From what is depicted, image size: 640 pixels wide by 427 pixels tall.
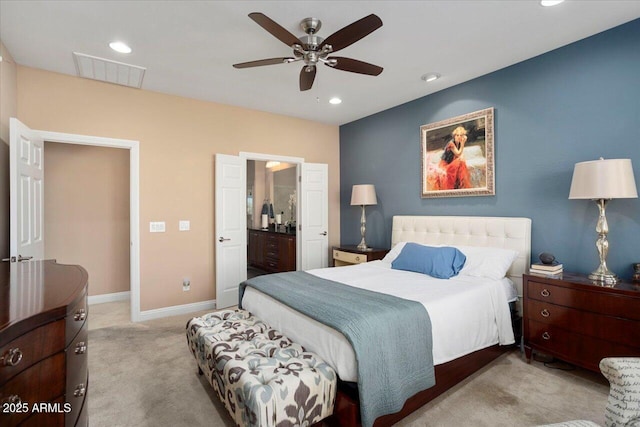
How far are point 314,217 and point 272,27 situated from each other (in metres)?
3.34

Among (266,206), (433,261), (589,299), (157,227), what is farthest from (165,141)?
(589,299)

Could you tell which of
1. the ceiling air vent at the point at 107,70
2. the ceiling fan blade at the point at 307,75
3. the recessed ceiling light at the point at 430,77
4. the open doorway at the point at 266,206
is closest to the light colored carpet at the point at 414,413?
the ceiling fan blade at the point at 307,75

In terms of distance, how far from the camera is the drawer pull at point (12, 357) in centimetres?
89

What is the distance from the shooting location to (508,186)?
3334 mm

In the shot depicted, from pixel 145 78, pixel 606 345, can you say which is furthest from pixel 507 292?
pixel 145 78

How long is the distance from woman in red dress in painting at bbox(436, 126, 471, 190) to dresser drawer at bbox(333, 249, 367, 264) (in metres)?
1.42

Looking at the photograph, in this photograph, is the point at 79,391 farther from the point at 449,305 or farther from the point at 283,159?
the point at 283,159

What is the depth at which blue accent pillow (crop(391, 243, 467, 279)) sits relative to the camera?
9.99ft

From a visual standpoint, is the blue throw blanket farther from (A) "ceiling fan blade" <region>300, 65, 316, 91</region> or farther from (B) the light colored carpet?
(A) "ceiling fan blade" <region>300, 65, 316, 91</region>

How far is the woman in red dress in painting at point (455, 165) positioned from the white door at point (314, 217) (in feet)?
6.41

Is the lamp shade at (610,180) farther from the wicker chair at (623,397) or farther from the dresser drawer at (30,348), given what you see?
the dresser drawer at (30,348)

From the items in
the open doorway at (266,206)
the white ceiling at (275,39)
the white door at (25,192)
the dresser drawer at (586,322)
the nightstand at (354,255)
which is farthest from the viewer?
the open doorway at (266,206)

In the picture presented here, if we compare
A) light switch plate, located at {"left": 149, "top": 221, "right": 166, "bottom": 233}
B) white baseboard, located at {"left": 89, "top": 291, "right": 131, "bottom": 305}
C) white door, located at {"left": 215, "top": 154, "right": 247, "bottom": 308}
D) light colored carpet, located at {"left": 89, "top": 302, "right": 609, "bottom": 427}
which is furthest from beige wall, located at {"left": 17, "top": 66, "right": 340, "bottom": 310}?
white baseboard, located at {"left": 89, "top": 291, "right": 131, "bottom": 305}

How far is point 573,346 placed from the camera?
245cm
